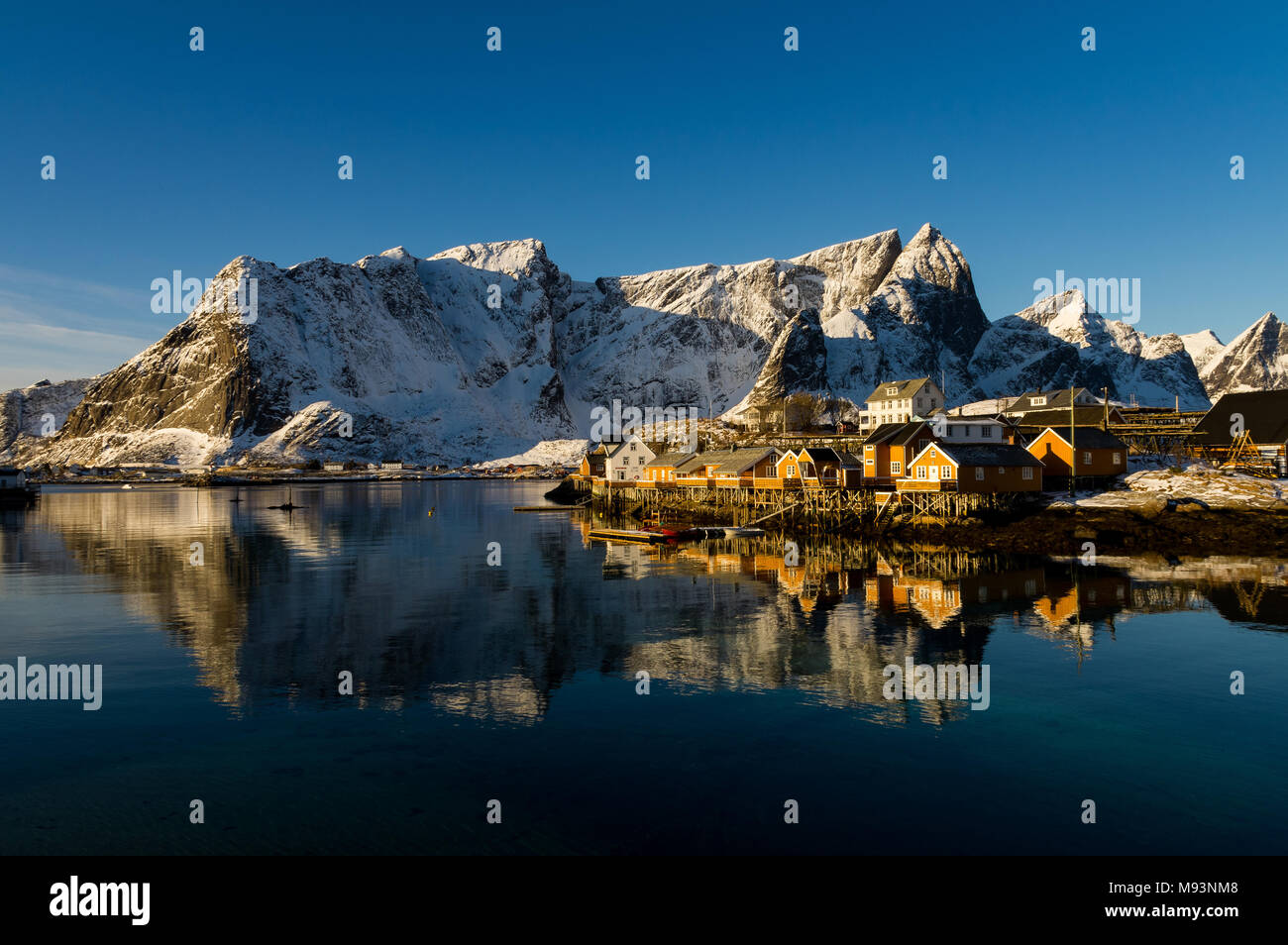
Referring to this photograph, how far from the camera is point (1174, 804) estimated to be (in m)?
15.6

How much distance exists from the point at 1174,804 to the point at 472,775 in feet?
47.6

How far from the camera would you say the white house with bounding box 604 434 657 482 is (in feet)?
370

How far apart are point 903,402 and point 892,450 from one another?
78.4 metres

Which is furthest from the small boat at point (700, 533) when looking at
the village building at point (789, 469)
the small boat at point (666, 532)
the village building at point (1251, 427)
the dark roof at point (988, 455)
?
the village building at point (1251, 427)

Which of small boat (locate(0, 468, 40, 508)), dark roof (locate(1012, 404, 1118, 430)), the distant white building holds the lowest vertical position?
small boat (locate(0, 468, 40, 508))

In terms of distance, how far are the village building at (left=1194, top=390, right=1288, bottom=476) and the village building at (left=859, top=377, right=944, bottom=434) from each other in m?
63.9

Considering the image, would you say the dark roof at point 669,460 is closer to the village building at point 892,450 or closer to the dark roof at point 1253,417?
the village building at point 892,450

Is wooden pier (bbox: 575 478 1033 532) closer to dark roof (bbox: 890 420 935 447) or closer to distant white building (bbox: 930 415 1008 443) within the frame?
dark roof (bbox: 890 420 935 447)

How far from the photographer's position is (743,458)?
84875 millimetres

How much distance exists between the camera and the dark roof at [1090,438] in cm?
6656

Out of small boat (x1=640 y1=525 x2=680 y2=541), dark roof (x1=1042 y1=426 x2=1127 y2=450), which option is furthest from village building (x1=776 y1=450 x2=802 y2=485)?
dark roof (x1=1042 y1=426 x2=1127 y2=450)

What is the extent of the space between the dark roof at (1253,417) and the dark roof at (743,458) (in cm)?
4225
